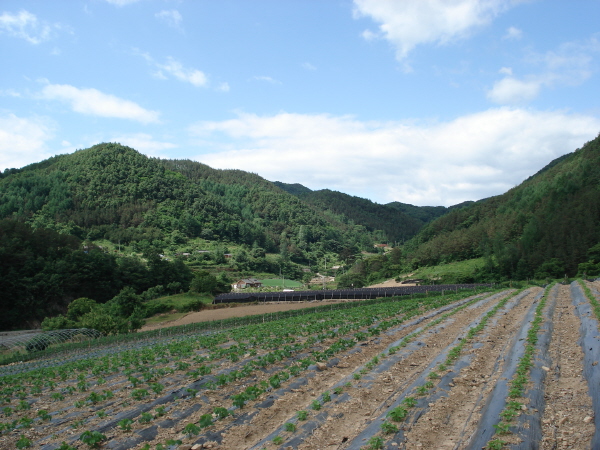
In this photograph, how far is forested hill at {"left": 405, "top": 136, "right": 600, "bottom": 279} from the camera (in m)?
50.8

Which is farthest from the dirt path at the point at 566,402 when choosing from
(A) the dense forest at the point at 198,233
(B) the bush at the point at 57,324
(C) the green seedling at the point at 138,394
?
(B) the bush at the point at 57,324

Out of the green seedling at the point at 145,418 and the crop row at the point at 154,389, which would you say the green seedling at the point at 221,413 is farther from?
the green seedling at the point at 145,418

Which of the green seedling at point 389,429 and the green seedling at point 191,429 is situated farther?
the green seedling at point 191,429

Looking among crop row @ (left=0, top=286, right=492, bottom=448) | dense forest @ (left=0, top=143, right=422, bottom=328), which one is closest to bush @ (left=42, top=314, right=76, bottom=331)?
dense forest @ (left=0, top=143, right=422, bottom=328)

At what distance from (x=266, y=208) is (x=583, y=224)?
129 metres

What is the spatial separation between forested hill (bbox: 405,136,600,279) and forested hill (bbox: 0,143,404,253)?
5852 cm

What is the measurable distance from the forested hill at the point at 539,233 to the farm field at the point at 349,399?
4283 cm

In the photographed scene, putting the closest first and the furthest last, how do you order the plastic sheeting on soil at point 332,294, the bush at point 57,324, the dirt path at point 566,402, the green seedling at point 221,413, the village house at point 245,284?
the dirt path at point 566,402
the green seedling at point 221,413
the bush at point 57,324
the plastic sheeting on soil at point 332,294
the village house at point 245,284

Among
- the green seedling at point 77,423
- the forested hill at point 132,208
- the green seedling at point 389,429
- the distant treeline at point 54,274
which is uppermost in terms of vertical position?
the forested hill at point 132,208

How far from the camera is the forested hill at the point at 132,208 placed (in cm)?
11025

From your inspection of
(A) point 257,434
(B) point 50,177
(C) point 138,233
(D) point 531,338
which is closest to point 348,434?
(A) point 257,434

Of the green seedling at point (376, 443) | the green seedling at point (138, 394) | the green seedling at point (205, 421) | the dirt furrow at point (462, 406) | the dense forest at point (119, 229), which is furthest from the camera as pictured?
the dense forest at point (119, 229)

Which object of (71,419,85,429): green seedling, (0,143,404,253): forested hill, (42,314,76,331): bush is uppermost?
(0,143,404,253): forested hill

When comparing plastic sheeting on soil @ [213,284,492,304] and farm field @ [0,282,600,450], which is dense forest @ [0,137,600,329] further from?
farm field @ [0,282,600,450]
